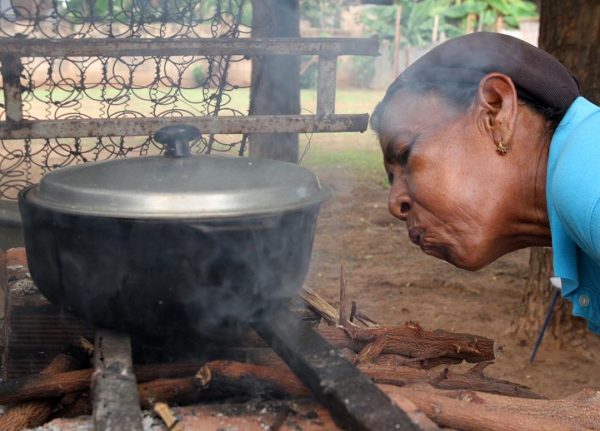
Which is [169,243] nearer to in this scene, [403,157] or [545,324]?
[403,157]

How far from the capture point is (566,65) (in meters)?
4.37

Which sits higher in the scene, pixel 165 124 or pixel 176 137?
pixel 176 137

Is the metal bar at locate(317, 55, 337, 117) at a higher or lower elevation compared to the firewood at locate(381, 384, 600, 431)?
higher

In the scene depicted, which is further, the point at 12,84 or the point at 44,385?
the point at 12,84

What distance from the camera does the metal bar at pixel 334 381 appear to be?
1.45 m

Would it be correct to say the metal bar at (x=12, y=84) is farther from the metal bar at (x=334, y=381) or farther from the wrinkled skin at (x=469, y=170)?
the wrinkled skin at (x=469, y=170)

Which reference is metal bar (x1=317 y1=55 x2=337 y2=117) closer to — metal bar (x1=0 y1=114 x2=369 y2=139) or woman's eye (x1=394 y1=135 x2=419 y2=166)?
metal bar (x1=0 y1=114 x2=369 y2=139)

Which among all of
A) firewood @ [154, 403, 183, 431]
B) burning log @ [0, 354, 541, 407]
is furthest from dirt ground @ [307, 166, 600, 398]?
firewood @ [154, 403, 183, 431]

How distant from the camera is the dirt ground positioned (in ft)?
14.8

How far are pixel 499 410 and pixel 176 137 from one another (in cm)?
112

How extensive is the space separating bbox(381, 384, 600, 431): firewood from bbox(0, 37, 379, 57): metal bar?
1.88 meters

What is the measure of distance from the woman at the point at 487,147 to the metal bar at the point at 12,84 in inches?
75.1

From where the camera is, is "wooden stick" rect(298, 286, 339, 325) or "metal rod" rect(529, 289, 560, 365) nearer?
"wooden stick" rect(298, 286, 339, 325)

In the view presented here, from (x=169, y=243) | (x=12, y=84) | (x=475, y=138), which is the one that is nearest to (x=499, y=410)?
(x=475, y=138)
